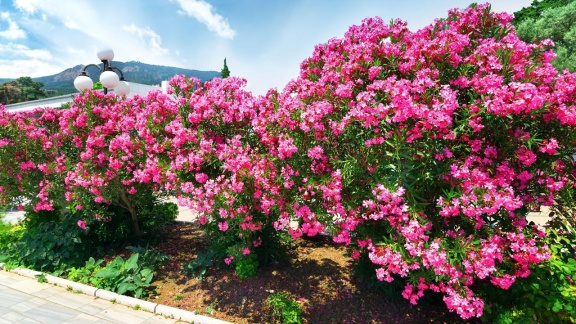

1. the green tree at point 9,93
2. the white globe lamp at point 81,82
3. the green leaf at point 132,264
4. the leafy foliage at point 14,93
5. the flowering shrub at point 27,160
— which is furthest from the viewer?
the leafy foliage at point 14,93

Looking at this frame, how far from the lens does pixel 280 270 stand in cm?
568

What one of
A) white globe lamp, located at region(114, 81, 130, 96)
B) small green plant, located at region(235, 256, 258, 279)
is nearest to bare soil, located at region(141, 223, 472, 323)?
small green plant, located at region(235, 256, 258, 279)

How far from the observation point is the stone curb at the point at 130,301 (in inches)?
178

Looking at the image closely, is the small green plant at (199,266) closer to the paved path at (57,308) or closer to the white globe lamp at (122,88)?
the paved path at (57,308)

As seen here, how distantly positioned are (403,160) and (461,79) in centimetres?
110

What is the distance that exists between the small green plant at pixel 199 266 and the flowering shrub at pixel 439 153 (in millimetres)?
2297

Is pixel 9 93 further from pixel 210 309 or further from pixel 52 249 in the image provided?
pixel 210 309

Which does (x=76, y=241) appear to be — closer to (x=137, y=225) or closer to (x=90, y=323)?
(x=137, y=225)

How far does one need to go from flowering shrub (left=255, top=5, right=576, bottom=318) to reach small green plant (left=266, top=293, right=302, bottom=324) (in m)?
1.02

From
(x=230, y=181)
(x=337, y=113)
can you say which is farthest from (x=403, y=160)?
(x=230, y=181)

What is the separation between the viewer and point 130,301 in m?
5.02

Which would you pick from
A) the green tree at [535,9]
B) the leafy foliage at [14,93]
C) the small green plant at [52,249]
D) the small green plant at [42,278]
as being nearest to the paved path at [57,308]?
the small green plant at [42,278]

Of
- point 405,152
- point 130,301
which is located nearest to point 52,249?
point 130,301

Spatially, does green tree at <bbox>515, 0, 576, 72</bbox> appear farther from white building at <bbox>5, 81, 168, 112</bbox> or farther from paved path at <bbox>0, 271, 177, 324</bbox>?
white building at <bbox>5, 81, 168, 112</bbox>
